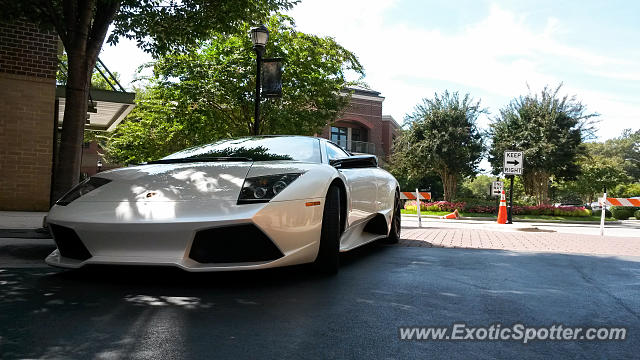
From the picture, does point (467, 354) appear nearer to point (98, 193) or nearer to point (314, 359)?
point (314, 359)

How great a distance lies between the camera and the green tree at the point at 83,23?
681 cm

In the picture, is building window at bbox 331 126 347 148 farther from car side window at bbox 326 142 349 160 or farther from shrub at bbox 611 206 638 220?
car side window at bbox 326 142 349 160

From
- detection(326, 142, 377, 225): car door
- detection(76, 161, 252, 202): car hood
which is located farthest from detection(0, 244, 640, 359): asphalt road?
detection(76, 161, 252, 202): car hood

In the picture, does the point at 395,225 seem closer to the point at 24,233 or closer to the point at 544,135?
the point at 24,233

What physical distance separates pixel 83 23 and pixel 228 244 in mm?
4953

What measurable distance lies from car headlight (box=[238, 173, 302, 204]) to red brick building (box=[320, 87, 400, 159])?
40.4 m

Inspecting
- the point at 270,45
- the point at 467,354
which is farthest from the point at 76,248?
the point at 270,45

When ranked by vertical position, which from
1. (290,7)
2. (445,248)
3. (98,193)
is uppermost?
(290,7)

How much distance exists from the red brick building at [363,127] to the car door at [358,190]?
38.5 metres

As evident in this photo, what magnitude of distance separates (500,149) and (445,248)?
25342mm

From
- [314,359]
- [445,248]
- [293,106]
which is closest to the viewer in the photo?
[314,359]

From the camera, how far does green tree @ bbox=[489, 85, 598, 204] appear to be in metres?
28.2

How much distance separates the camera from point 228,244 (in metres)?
3.49

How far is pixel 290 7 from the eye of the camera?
29.8 feet
